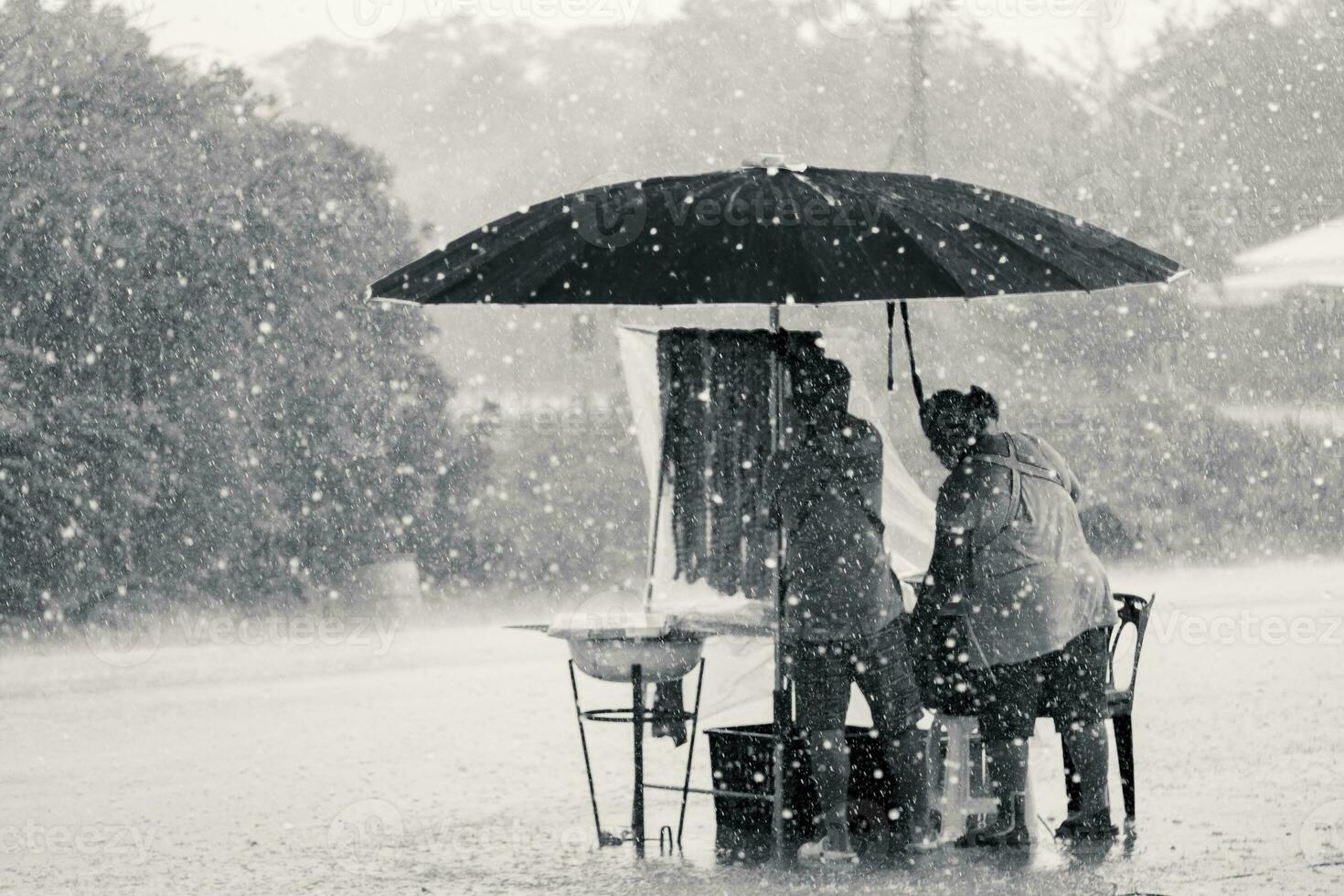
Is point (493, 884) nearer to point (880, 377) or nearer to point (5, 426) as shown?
point (5, 426)

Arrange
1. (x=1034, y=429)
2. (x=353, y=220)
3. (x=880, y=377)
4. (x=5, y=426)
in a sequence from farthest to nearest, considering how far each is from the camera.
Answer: (x=880, y=377), (x=1034, y=429), (x=353, y=220), (x=5, y=426)

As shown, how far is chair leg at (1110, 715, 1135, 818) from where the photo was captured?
7156 mm

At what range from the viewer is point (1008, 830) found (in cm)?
689

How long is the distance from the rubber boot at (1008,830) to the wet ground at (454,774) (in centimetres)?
6

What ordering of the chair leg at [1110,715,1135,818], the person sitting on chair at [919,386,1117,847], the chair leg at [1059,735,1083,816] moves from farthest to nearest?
the chair leg at [1110,715,1135,818]
the chair leg at [1059,735,1083,816]
the person sitting on chair at [919,386,1117,847]

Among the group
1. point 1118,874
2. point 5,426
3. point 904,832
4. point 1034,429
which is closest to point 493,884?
point 904,832

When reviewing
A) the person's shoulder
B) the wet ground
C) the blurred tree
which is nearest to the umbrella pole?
the wet ground

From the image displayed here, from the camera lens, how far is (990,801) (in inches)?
277

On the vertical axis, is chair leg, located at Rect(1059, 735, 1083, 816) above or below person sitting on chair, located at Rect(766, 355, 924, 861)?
below

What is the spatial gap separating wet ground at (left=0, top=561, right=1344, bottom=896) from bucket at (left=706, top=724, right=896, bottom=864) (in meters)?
0.17

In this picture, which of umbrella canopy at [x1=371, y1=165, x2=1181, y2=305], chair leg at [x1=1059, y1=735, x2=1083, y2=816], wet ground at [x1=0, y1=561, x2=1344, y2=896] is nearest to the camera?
umbrella canopy at [x1=371, y1=165, x2=1181, y2=305]

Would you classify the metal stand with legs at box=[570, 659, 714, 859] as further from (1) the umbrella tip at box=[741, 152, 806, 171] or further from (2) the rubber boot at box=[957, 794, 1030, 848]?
(1) the umbrella tip at box=[741, 152, 806, 171]

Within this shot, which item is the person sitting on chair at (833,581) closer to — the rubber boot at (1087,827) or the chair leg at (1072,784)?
the chair leg at (1072,784)

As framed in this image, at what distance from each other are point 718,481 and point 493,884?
5.38 feet
